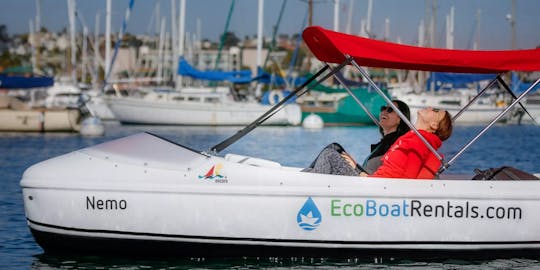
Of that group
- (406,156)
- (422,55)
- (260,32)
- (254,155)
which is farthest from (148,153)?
(260,32)

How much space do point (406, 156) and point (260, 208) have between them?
1432 millimetres

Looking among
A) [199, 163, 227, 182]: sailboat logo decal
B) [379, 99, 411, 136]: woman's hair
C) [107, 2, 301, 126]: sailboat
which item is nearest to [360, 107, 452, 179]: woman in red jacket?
[379, 99, 411, 136]: woman's hair

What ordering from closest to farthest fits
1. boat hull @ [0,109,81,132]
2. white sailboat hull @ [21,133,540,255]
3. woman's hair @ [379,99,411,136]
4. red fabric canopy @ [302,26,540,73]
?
white sailboat hull @ [21,133,540,255], red fabric canopy @ [302,26,540,73], woman's hair @ [379,99,411,136], boat hull @ [0,109,81,132]

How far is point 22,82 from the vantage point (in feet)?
175

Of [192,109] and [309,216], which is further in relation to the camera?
[192,109]

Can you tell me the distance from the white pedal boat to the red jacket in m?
0.25

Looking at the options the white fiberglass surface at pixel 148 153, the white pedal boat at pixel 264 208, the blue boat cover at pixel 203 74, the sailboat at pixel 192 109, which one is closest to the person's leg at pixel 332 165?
the white pedal boat at pixel 264 208

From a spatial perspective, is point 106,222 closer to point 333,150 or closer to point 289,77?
point 333,150

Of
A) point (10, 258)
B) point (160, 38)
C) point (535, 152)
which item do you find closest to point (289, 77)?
point (160, 38)

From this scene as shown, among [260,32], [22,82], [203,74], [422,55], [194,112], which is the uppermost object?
[422,55]

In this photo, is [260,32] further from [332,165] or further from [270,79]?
[332,165]

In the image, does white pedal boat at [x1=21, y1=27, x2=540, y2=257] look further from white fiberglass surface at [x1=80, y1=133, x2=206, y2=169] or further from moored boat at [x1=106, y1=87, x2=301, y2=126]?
moored boat at [x1=106, y1=87, x2=301, y2=126]

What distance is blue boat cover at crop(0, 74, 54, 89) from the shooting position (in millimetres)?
52938

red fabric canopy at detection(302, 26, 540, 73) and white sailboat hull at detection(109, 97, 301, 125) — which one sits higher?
red fabric canopy at detection(302, 26, 540, 73)
